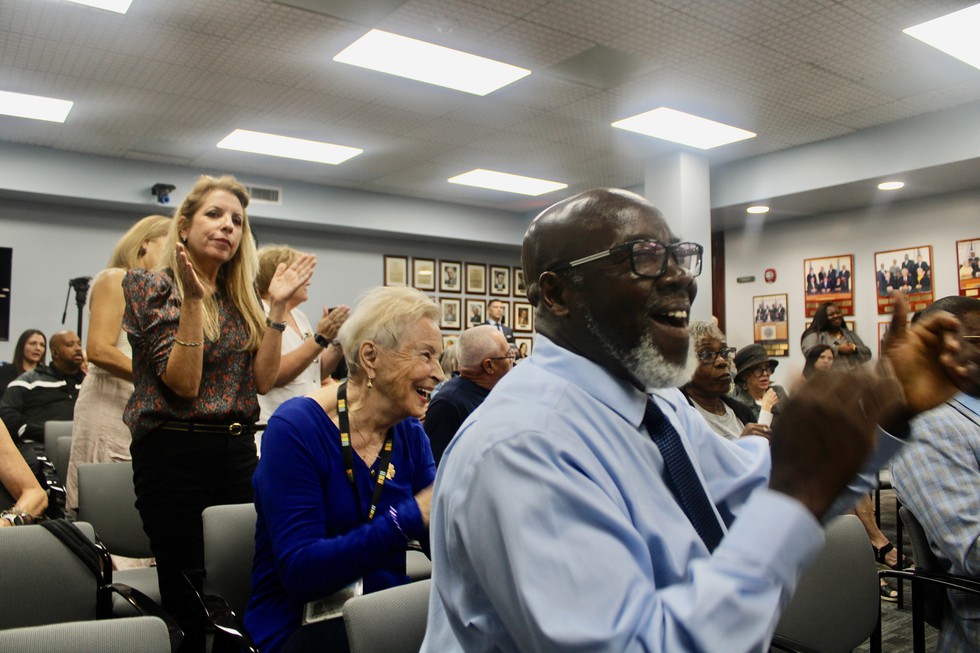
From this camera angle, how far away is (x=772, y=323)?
910 centimetres

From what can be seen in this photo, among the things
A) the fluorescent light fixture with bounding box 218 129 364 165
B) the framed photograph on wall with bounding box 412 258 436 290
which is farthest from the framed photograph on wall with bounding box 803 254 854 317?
the fluorescent light fixture with bounding box 218 129 364 165

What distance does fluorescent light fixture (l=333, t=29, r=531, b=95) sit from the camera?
5.12 m

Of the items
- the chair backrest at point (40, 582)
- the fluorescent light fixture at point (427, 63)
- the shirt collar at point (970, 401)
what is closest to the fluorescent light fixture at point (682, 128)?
the fluorescent light fixture at point (427, 63)

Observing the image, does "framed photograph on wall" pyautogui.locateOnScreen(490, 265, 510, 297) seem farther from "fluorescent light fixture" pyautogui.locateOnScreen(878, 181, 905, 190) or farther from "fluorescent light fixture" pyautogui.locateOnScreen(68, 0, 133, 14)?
"fluorescent light fixture" pyautogui.locateOnScreen(68, 0, 133, 14)

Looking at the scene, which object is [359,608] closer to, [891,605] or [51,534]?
[51,534]

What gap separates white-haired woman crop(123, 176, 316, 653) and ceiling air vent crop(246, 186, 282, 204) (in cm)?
618

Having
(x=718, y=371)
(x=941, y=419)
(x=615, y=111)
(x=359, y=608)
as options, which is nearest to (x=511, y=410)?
(x=359, y=608)

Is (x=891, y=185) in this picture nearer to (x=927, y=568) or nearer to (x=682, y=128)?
(x=682, y=128)

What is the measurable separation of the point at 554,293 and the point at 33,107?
21.5 feet

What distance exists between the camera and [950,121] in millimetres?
6383

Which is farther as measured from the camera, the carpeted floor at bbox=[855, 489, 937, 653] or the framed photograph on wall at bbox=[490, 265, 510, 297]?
the framed photograph on wall at bbox=[490, 265, 510, 297]

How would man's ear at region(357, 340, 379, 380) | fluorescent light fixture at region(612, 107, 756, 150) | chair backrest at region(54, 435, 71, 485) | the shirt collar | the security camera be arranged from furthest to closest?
the security camera < fluorescent light fixture at region(612, 107, 756, 150) < chair backrest at region(54, 435, 71, 485) < the shirt collar < man's ear at region(357, 340, 379, 380)

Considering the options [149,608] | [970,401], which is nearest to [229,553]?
[149,608]

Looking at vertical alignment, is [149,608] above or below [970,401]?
below
